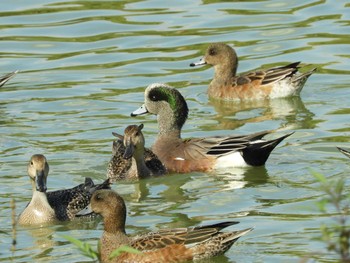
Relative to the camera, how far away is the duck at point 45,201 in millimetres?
10852

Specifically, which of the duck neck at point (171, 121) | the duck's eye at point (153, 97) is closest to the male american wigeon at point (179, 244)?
the duck neck at point (171, 121)

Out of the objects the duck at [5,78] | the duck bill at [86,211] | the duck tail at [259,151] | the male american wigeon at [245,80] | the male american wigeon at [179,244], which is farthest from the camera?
the duck at [5,78]

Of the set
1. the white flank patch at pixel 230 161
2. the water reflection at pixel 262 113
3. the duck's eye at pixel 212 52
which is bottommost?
the white flank patch at pixel 230 161

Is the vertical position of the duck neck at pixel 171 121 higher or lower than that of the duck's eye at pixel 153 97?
lower

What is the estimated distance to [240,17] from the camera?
1894 cm

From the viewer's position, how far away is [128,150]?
485 inches

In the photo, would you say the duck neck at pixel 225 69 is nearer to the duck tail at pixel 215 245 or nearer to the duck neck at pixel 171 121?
the duck neck at pixel 171 121

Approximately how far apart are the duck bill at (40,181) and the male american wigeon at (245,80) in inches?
208

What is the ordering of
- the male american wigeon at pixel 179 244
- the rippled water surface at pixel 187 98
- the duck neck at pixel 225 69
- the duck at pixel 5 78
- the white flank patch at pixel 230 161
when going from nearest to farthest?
the male american wigeon at pixel 179 244, the rippled water surface at pixel 187 98, the white flank patch at pixel 230 161, the duck at pixel 5 78, the duck neck at pixel 225 69

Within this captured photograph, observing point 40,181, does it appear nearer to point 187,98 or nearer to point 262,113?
point 262,113

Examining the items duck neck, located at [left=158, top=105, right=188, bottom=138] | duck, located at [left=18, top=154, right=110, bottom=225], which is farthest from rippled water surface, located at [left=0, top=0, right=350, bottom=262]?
duck neck, located at [left=158, top=105, right=188, bottom=138]

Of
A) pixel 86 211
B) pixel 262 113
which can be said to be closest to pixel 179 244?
pixel 86 211

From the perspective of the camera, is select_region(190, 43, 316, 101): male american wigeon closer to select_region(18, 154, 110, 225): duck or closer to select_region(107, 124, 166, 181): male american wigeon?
select_region(107, 124, 166, 181): male american wigeon

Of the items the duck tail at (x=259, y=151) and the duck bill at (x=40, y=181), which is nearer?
the duck bill at (x=40, y=181)
